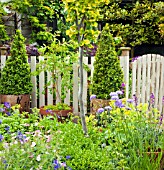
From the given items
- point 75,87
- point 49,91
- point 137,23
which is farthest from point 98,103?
point 137,23

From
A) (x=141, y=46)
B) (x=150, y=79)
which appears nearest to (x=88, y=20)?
(x=150, y=79)

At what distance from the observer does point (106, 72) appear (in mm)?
3971

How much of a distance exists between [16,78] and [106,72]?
107 centimetres

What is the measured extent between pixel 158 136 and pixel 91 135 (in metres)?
0.52

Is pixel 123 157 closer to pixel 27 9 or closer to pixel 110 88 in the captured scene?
pixel 110 88

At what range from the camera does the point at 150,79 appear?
488 cm

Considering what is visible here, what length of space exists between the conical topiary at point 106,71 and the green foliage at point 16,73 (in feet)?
2.83

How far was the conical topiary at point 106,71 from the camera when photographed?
3.96m

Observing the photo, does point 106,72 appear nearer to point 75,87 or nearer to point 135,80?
point 75,87

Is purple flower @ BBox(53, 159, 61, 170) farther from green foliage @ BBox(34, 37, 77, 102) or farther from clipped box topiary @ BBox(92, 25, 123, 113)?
green foliage @ BBox(34, 37, 77, 102)

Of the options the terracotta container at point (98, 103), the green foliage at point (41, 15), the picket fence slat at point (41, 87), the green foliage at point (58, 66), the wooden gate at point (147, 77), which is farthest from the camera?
the green foliage at point (41, 15)

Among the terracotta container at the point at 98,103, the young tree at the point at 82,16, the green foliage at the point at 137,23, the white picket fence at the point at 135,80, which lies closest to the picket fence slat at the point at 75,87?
the white picket fence at the point at 135,80

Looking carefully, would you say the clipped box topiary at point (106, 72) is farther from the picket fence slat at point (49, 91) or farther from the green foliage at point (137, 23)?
the green foliage at point (137, 23)

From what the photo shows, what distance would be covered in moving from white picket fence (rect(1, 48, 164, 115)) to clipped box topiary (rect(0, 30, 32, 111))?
0.22 meters
